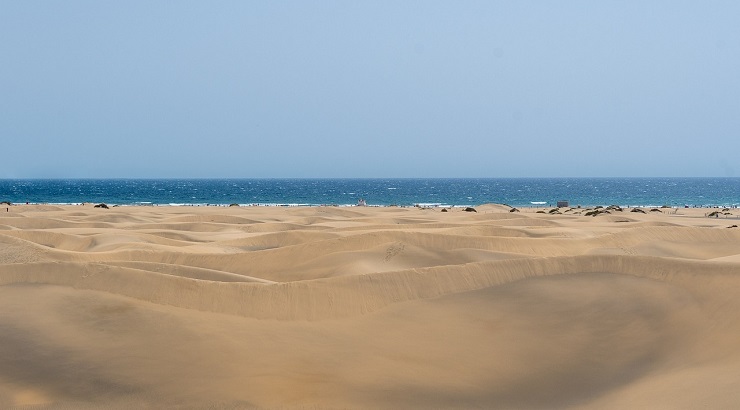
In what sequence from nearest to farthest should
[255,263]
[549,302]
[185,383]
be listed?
1. [185,383]
2. [549,302]
3. [255,263]

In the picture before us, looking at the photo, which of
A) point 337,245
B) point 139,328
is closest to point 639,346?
point 139,328

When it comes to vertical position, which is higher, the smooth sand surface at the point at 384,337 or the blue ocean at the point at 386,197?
the smooth sand surface at the point at 384,337

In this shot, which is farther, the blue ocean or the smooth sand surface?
the blue ocean

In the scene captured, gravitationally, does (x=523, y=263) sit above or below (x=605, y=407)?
above

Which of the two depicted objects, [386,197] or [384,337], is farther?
[386,197]

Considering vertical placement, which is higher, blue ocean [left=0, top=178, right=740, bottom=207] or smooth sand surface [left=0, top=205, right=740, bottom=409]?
smooth sand surface [left=0, top=205, right=740, bottom=409]

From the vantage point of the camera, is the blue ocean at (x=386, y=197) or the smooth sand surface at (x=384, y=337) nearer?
the smooth sand surface at (x=384, y=337)

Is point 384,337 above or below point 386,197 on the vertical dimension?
above

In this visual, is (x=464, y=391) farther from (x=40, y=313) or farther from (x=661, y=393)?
(x=40, y=313)

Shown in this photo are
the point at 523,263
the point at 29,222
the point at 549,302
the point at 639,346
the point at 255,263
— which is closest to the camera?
the point at 639,346

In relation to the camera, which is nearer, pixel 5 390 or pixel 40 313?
pixel 5 390

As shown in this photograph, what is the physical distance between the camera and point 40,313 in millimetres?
7379

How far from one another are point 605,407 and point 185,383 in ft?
11.5

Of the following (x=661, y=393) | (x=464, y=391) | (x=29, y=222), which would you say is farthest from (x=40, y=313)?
(x=29, y=222)
